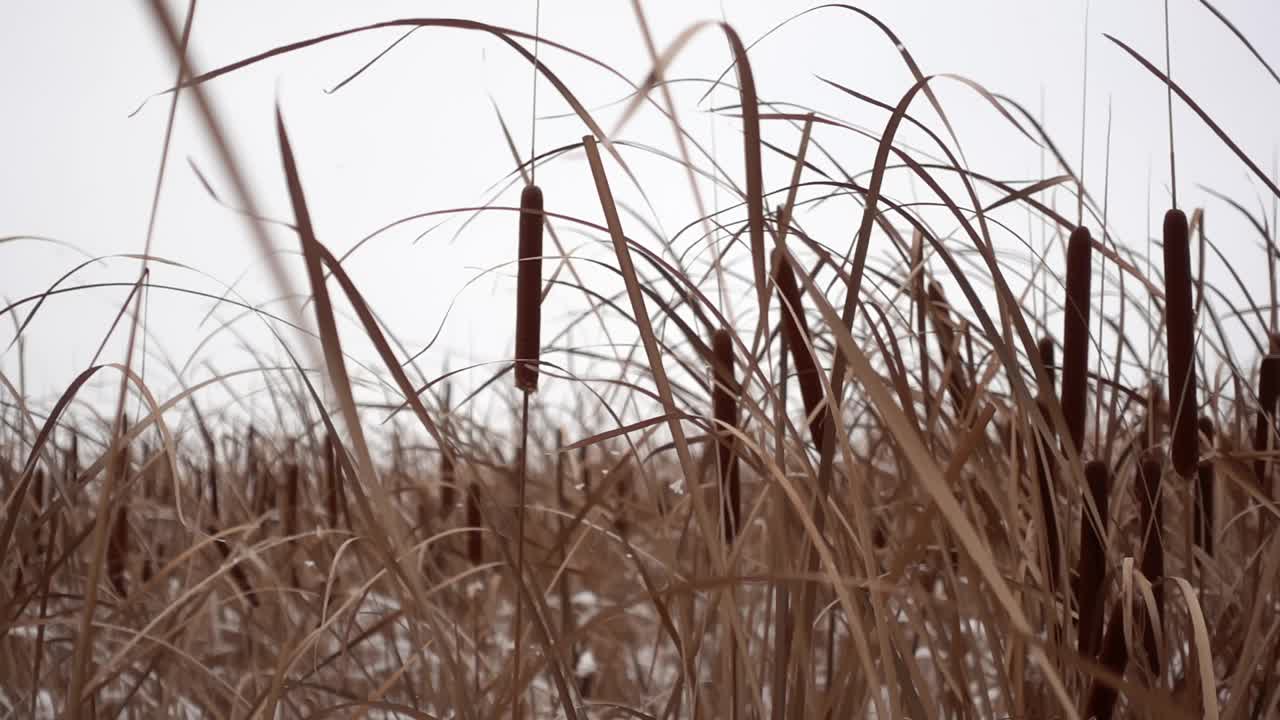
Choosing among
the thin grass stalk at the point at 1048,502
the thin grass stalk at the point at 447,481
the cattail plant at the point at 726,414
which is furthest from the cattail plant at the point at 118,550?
the thin grass stalk at the point at 1048,502

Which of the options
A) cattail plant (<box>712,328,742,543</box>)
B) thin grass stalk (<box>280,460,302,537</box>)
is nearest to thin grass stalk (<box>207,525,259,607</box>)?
thin grass stalk (<box>280,460,302,537</box>)

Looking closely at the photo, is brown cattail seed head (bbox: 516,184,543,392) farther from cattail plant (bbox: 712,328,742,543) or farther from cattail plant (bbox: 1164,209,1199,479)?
cattail plant (bbox: 1164,209,1199,479)

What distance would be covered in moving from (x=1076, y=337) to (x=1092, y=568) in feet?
0.61

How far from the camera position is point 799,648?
0.76 m

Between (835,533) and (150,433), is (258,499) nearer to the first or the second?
(150,433)

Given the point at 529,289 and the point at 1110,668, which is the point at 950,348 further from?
the point at 529,289

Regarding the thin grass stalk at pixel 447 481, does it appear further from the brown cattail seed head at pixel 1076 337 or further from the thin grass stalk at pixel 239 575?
the brown cattail seed head at pixel 1076 337

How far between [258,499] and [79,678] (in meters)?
1.48

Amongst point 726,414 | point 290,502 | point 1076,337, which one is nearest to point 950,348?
point 1076,337

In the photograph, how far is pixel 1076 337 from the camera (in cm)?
84

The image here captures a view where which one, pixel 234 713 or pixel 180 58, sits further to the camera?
pixel 234 713

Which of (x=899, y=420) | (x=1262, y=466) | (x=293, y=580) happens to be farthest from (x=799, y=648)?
(x=293, y=580)

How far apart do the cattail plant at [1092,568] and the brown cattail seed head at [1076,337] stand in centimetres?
4

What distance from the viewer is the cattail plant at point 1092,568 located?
794 mm
